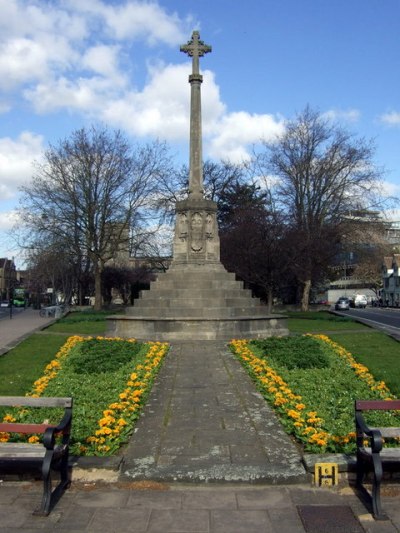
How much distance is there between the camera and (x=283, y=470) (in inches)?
197

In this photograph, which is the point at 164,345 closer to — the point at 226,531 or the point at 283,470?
the point at 283,470

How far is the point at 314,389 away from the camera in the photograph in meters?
8.21

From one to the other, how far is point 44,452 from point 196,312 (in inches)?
434

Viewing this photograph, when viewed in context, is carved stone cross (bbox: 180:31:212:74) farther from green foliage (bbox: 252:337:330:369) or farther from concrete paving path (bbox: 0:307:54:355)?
concrete paving path (bbox: 0:307:54:355)

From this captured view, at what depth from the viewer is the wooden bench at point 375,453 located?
13.9 ft

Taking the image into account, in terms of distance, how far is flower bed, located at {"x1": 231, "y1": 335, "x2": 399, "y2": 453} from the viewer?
582 centimetres

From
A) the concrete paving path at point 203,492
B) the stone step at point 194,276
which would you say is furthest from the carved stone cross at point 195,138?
the concrete paving path at point 203,492

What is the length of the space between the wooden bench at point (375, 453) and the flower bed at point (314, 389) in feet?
1.87

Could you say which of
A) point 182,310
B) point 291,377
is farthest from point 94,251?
point 291,377

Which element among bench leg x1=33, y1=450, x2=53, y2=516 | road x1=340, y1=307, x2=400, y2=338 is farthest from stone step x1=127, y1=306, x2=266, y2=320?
bench leg x1=33, y1=450, x2=53, y2=516

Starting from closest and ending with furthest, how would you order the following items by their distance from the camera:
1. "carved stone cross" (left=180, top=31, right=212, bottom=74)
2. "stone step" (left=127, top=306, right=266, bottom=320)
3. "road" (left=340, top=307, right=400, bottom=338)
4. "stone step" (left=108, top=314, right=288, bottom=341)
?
"stone step" (left=108, top=314, right=288, bottom=341), "stone step" (left=127, top=306, right=266, bottom=320), "carved stone cross" (left=180, top=31, right=212, bottom=74), "road" (left=340, top=307, right=400, bottom=338)

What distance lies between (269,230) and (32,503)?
29.8 meters

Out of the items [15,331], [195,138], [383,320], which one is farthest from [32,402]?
[383,320]

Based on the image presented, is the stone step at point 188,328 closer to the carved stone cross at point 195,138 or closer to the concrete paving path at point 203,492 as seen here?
the carved stone cross at point 195,138
